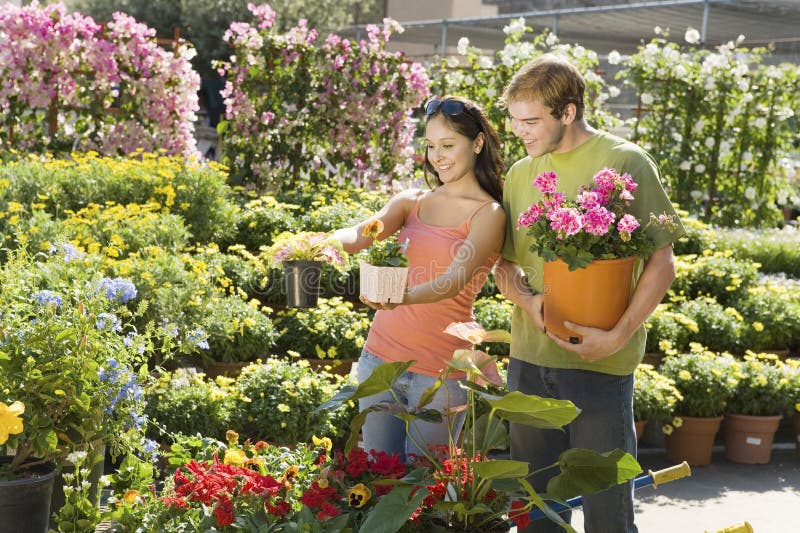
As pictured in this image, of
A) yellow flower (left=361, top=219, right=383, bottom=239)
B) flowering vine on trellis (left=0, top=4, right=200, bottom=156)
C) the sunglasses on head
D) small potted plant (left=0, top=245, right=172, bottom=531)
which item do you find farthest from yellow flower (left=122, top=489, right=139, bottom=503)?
flowering vine on trellis (left=0, top=4, right=200, bottom=156)

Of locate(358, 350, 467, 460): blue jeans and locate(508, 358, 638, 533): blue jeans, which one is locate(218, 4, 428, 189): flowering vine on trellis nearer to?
locate(358, 350, 467, 460): blue jeans

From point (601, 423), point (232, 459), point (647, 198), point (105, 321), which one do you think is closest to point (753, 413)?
point (601, 423)

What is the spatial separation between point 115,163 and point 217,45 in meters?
13.3

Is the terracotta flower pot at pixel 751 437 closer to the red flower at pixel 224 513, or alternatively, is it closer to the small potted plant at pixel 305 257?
the small potted plant at pixel 305 257

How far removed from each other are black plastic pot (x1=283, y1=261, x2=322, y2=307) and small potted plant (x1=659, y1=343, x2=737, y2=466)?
2.62 metres

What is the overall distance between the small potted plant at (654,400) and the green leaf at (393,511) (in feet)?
9.52

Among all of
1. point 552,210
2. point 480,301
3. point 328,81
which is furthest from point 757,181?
point 552,210

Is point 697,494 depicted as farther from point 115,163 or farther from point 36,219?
point 115,163

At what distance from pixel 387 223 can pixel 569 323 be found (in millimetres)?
615

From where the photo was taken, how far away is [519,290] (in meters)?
2.37

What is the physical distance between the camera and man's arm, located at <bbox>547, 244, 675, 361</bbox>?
2.20 metres

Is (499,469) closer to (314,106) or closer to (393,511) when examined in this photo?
(393,511)

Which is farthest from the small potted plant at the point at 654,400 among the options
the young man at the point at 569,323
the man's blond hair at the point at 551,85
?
the man's blond hair at the point at 551,85

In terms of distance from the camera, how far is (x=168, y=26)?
19.0 metres
